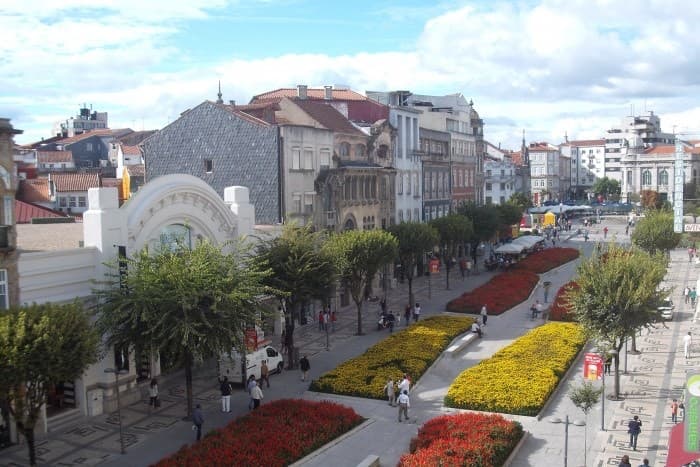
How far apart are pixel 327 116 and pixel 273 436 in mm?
36721

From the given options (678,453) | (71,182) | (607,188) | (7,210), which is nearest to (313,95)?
(71,182)

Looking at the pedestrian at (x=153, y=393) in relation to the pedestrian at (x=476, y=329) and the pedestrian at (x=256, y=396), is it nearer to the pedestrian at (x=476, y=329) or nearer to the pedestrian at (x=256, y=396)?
the pedestrian at (x=256, y=396)

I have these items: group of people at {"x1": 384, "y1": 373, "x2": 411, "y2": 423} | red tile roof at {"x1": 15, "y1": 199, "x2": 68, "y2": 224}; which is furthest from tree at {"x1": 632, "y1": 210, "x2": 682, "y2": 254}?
red tile roof at {"x1": 15, "y1": 199, "x2": 68, "y2": 224}

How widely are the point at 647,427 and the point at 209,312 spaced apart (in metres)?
16.7

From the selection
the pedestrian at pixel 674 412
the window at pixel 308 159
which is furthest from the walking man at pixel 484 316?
the pedestrian at pixel 674 412

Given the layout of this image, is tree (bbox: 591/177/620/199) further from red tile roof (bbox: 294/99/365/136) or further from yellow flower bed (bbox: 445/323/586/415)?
yellow flower bed (bbox: 445/323/586/415)

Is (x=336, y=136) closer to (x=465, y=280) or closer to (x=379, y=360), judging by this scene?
(x=465, y=280)

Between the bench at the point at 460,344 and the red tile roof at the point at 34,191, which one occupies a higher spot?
the red tile roof at the point at 34,191

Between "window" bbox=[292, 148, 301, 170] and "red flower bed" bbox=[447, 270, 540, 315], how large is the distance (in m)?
14.0

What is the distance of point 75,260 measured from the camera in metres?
28.5

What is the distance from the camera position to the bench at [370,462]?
21938 millimetres

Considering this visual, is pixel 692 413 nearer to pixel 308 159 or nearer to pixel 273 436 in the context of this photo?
pixel 273 436

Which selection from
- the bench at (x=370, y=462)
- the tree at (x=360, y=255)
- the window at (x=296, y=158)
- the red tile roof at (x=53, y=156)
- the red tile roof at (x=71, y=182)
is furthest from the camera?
the red tile roof at (x=53, y=156)

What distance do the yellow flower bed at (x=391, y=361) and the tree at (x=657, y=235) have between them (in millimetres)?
25369
